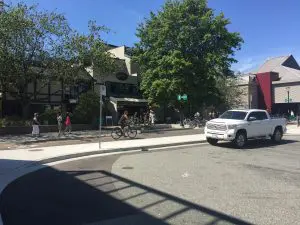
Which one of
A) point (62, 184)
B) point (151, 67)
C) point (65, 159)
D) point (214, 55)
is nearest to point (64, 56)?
point (151, 67)

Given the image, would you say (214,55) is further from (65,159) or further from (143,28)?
(65,159)

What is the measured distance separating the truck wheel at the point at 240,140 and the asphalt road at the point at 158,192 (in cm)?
413

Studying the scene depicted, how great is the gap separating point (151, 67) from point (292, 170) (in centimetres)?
3007

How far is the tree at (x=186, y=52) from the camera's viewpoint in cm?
3841

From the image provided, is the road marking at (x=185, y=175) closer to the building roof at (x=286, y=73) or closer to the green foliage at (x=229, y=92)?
the green foliage at (x=229, y=92)

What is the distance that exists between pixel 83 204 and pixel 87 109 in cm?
2459

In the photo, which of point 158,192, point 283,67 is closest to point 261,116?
point 158,192

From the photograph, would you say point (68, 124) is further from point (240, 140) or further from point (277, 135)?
point (277, 135)

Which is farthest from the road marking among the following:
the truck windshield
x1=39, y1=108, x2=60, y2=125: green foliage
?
x1=39, y1=108, x2=60, y2=125: green foliage

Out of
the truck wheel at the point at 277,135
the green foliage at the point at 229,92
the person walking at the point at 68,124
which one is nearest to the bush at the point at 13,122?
the person walking at the point at 68,124

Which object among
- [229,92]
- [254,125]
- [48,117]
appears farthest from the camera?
[229,92]

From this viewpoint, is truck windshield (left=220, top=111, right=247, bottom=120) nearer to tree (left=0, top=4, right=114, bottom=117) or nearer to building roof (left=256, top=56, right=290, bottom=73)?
tree (left=0, top=4, right=114, bottom=117)

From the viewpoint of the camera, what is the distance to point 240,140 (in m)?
19.2

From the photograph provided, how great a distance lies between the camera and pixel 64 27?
31.3 metres
